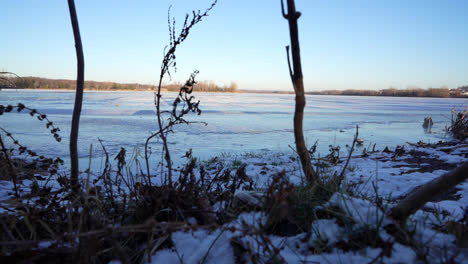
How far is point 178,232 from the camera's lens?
1.55 metres

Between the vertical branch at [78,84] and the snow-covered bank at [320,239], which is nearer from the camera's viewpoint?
the snow-covered bank at [320,239]

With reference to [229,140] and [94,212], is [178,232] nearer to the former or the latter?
[94,212]

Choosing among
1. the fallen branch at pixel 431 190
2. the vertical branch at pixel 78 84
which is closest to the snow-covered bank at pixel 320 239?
the fallen branch at pixel 431 190

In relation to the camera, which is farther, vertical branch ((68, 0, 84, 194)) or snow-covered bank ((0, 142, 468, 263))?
vertical branch ((68, 0, 84, 194))

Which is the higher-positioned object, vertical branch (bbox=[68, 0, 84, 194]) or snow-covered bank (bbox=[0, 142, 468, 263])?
vertical branch (bbox=[68, 0, 84, 194])

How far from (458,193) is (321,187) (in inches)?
69.9

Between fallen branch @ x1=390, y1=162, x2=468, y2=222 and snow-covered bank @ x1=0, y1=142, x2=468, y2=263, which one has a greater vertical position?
fallen branch @ x1=390, y1=162, x2=468, y2=222

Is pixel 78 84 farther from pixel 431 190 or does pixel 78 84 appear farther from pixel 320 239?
pixel 431 190

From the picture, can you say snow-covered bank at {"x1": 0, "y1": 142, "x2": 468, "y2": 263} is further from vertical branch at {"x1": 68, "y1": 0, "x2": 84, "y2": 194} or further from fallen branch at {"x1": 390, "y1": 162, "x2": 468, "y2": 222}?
vertical branch at {"x1": 68, "y1": 0, "x2": 84, "y2": 194}

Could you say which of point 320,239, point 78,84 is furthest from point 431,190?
point 78,84

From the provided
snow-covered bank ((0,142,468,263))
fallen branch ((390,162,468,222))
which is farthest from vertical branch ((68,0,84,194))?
fallen branch ((390,162,468,222))

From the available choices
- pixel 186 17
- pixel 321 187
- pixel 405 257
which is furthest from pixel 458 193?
pixel 186 17

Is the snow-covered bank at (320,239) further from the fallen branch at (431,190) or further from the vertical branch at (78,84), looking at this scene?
the vertical branch at (78,84)

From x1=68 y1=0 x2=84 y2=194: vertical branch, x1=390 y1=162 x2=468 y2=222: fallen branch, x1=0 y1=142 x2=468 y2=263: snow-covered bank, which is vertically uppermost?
x1=68 y1=0 x2=84 y2=194: vertical branch
